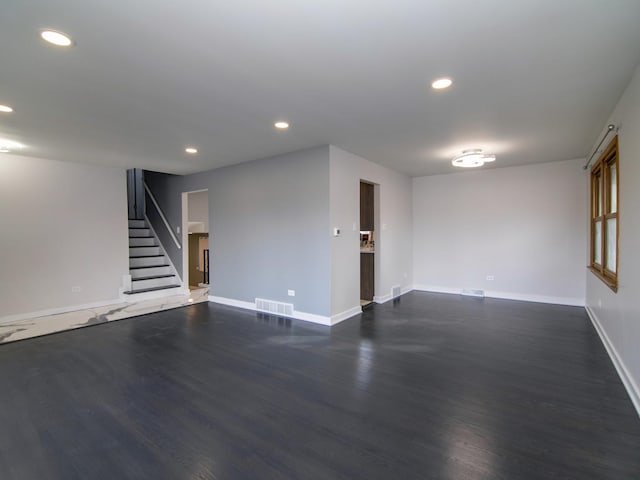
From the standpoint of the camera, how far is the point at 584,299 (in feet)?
18.3

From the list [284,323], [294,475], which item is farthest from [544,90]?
[284,323]

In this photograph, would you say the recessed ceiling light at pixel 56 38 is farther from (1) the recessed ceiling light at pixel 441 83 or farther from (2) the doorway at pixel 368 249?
(2) the doorway at pixel 368 249

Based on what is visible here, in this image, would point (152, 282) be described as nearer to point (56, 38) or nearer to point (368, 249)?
point (368, 249)

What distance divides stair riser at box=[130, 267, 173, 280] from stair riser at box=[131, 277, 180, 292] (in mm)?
156

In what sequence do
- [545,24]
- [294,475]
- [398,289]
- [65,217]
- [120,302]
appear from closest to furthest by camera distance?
[294,475]
[545,24]
[65,217]
[120,302]
[398,289]

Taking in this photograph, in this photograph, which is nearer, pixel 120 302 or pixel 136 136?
pixel 136 136

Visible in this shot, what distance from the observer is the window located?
3.59 meters

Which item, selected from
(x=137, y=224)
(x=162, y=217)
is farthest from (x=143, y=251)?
(x=137, y=224)

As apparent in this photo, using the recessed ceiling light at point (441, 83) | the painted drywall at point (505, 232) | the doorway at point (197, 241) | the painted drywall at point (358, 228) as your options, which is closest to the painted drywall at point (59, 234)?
the doorway at point (197, 241)

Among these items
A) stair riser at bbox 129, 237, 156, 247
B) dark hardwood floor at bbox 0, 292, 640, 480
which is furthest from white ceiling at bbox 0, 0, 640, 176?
stair riser at bbox 129, 237, 156, 247

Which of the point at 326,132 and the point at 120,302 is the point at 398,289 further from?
the point at 120,302

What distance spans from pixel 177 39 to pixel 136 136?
8.25 ft

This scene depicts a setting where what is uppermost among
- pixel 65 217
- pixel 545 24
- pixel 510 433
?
pixel 545 24

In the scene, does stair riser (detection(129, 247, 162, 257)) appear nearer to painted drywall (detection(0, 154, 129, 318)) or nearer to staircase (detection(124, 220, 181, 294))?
staircase (detection(124, 220, 181, 294))
